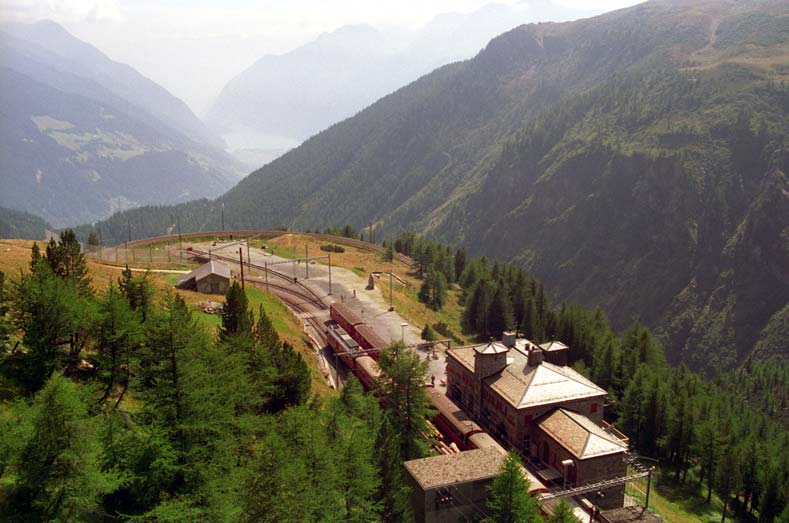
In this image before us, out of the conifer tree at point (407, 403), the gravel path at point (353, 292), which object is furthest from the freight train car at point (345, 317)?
the conifer tree at point (407, 403)

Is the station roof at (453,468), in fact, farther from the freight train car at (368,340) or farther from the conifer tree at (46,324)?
the freight train car at (368,340)

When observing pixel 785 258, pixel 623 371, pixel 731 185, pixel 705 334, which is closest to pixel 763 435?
pixel 623 371

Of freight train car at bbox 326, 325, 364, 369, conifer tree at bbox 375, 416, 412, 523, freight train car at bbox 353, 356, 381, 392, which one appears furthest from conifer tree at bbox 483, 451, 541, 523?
freight train car at bbox 326, 325, 364, 369

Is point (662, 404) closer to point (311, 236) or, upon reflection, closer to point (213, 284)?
point (213, 284)

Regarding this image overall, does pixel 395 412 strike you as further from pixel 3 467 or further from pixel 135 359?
pixel 3 467

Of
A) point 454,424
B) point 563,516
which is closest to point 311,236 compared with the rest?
point 454,424
